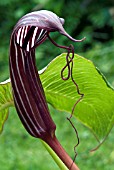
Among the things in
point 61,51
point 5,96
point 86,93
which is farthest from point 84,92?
point 61,51

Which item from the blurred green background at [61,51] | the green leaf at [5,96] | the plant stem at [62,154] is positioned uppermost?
the green leaf at [5,96]

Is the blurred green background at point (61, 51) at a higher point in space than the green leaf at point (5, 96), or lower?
lower

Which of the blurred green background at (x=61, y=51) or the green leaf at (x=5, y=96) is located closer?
the green leaf at (x=5, y=96)

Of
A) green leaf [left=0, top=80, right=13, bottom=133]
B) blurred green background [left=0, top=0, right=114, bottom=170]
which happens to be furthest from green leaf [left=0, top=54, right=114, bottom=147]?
blurred green background [left=0, top=0, right=114, bottom=170]

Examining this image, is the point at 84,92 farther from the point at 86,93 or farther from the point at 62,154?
the point at 62,154

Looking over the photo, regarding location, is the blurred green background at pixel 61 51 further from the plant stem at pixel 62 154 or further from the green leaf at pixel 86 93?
the plant stem at pixel 62 154

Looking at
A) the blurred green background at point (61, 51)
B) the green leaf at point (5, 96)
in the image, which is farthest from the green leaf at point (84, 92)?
the blurred green background at point (61, 51)

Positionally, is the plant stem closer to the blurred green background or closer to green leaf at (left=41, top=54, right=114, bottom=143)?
green leaf at (left=41, top=54, right=114, bottom=143)
